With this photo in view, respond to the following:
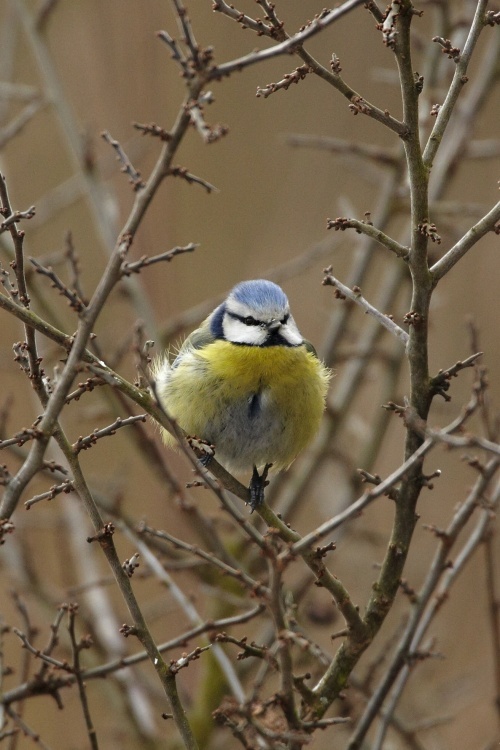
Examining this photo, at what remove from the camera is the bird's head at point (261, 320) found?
3.04 metres

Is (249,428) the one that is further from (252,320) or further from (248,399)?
(252,320)

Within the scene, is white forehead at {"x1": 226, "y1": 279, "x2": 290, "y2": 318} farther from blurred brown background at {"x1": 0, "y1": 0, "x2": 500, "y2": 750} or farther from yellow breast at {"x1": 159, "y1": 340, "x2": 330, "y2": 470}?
blurred brown background at {"x1": 0, "y1": 0, "x2": 500, "y2": 750}

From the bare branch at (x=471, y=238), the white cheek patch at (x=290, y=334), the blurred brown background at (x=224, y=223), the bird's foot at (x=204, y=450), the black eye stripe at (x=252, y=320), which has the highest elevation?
the blurred brown background at (x=224, y=223)

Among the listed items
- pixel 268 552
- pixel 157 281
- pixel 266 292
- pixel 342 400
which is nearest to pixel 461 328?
pixel 342 400

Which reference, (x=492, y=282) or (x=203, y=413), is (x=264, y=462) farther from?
(x=492, y=282)

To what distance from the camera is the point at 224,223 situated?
580cm

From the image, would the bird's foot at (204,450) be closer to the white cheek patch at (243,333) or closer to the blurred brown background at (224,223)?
the white cheek patch at (243,333)

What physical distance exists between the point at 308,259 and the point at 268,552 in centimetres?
258

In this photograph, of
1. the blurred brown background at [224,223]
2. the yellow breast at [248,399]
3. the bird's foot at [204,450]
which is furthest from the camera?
the blurred brown background at [224,223]

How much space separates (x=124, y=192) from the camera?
4688mm

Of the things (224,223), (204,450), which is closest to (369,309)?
(204,450)

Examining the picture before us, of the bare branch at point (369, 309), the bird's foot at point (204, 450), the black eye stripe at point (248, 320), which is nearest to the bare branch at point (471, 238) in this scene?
the bare branch at point (369, 309)

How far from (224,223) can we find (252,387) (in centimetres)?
304

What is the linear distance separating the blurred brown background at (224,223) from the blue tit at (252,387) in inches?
28.6
